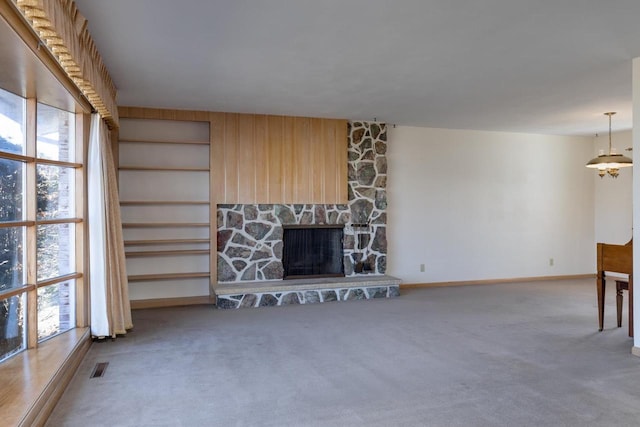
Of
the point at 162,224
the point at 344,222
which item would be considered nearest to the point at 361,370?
the point at 344,222

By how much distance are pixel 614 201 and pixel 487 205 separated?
2.42 meters

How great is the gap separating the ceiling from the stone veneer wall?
94 cm

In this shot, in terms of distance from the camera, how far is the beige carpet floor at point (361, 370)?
2723 mm

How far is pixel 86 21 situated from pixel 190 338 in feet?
9.41

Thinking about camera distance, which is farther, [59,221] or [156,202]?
[156,202]

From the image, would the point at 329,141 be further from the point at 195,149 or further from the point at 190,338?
the point at 190,338

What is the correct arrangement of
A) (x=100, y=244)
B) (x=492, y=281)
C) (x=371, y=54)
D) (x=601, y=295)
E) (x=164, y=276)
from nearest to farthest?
(x=371, y=54) → (x=100, y=244) → (x=601, y=295) → (x=164, y=276) → (x=492, y=281)

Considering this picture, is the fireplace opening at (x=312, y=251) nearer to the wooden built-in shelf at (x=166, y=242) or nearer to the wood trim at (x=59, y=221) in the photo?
the wooden built-in shelf at (x=166, y=242)

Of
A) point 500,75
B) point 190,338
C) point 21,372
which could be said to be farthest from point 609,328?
point 21,372

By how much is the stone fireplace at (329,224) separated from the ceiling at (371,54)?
0.99 m

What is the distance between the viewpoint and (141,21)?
10.3 feet

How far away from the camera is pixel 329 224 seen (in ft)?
21.5

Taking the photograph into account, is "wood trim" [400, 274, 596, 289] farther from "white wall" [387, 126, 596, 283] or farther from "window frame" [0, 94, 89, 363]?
"window frame" [0, 94, 89, 363]

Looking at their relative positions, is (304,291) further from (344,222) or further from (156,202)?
(156,202)
